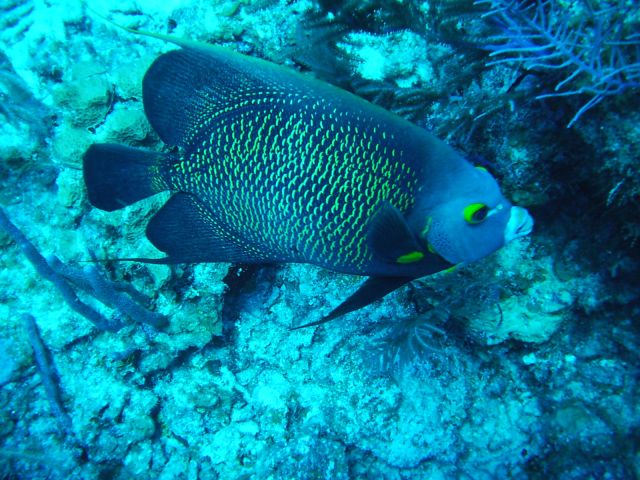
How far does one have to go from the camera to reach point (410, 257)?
168cm

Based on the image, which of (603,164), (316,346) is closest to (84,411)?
(316,346)

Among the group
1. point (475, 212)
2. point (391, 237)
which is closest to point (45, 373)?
point (391, 237)

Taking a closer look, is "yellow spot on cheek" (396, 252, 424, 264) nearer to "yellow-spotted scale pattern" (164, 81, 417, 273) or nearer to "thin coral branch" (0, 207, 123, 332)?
"yellow-spotted scale pattern" (164, 81, 417, 273)

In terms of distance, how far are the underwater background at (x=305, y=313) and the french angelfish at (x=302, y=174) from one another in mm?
1023

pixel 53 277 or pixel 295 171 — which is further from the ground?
pixel 295 171

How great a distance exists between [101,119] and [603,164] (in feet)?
10.8

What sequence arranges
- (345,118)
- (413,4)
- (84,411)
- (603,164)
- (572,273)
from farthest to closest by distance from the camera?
(84,411) → (572,273) → (413,4) → (603,164) → (345,118)

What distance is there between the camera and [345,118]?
1.53 metres

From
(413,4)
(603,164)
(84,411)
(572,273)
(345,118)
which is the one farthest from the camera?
(84,411)

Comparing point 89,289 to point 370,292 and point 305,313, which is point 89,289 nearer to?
point 305,313

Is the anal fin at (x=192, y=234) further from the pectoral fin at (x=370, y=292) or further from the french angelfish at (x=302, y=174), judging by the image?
the pectoral fin at (x=370, y=292)

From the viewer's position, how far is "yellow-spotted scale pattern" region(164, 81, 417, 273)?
1.55 meters

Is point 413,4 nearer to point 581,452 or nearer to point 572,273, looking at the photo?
point 572,273

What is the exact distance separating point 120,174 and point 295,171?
838mm
